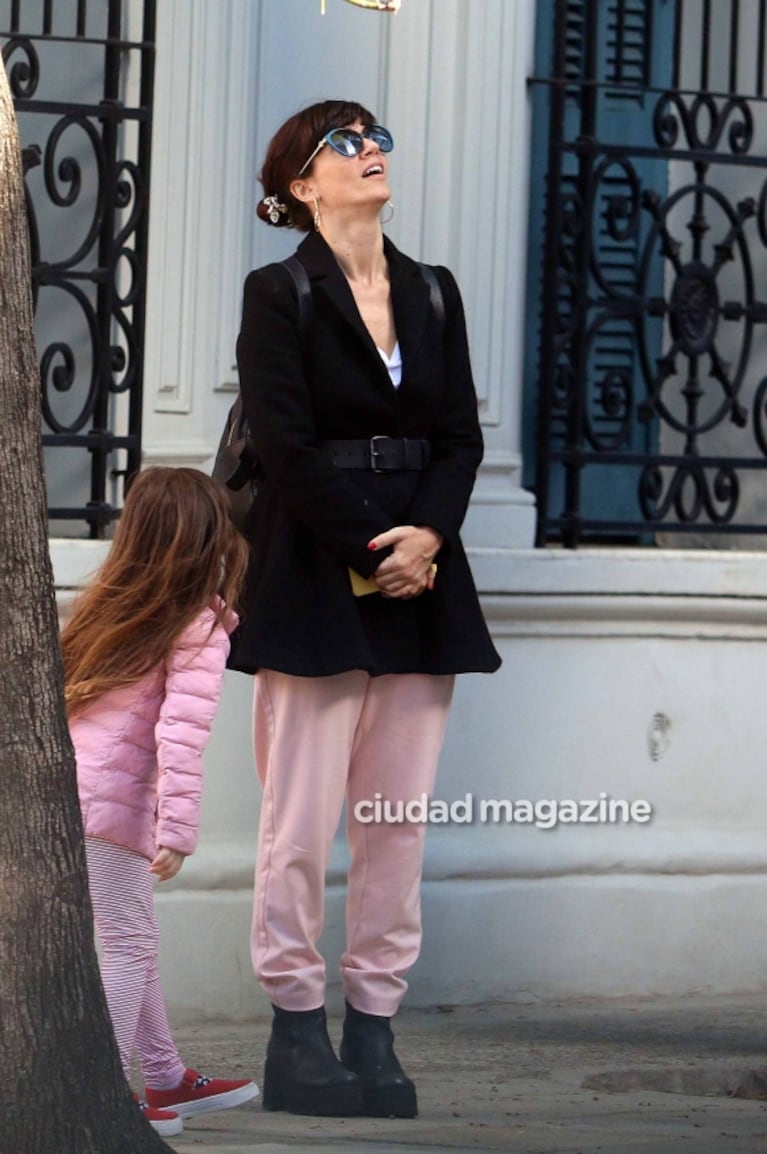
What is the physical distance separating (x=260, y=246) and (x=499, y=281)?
0.69 metres

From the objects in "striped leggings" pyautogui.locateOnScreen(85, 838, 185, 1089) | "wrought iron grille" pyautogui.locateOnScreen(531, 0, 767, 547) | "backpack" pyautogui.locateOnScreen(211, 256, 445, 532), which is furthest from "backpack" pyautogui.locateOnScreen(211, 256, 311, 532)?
"wrought iron grille" pyautogui.locateOnScreen(531, 0, 767, 547)

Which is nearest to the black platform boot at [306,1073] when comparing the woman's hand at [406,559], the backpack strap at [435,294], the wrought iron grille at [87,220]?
the woman's hand at [406,559]

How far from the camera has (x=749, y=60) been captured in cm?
616

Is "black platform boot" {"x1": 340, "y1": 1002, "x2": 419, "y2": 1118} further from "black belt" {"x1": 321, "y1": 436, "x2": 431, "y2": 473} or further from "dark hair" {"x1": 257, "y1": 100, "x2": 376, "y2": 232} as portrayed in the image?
"dark hair" {"x1": 257, "y1": 100, "x2": 376, "y2": 232}

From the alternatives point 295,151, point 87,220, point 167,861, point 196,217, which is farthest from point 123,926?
point 87,220

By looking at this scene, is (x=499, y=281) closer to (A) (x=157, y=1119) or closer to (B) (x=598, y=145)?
(B) (x=598, y=145)

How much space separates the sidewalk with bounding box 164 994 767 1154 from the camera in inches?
153

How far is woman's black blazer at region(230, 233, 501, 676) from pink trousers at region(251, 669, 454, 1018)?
0.37 feet

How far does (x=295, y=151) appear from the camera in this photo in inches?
171

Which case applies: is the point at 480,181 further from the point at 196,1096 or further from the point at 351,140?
the point at 196,1096

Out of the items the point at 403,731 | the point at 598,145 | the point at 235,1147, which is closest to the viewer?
the point at 235,1147

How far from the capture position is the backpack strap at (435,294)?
14.4 ft

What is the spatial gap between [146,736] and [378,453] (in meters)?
0.79

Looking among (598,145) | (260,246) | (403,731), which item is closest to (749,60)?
(598,145)
